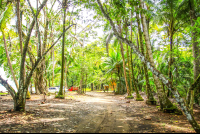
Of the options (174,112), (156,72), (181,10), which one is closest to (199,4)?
(181,10)

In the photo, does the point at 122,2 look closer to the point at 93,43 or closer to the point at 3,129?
the point at 3,129

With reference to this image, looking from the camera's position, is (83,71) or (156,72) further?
(83,71)

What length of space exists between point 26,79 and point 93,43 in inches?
809

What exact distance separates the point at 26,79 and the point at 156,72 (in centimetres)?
568

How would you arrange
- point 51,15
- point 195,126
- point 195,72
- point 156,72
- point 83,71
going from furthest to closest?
point 83,71 < point 51,15 < point 195,72 < point 156,72 < point 195,126

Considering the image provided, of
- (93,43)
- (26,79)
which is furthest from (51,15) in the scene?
(93,43)

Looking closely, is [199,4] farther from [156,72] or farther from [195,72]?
[156,72]

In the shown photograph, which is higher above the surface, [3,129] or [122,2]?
[122,2]

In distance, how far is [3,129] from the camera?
14.1ft

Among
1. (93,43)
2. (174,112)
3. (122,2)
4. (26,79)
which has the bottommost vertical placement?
(174,112)

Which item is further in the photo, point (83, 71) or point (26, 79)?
point (83, 71)

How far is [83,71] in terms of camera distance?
69.8 feet

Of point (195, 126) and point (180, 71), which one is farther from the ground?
point (180, 71)

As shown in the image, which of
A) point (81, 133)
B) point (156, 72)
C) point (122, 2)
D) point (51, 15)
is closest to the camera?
point (81, 133)
